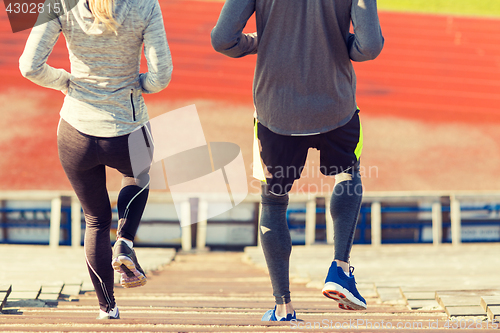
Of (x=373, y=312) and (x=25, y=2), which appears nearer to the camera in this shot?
(x=373, y=312)

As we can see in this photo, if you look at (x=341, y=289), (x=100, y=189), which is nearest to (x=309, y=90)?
(x=341, y=289)

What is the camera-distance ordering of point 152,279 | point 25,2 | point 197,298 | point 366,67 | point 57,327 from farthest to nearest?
point 25,2 → point 366,67 → point 152,279 → point 197,298 → point 57,327

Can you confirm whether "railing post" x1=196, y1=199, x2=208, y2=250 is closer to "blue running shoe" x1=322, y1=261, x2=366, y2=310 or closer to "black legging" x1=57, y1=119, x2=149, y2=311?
"black legging" x1=57, y1=119, x2=149, y2=311

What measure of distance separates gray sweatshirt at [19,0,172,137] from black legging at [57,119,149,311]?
0.16 ft

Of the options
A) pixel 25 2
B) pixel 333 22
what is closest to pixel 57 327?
pixel 333 22

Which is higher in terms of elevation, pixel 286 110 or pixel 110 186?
pixel 286 110

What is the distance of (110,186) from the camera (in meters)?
8.24

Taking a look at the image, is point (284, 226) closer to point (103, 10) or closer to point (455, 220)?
point (103, 10)

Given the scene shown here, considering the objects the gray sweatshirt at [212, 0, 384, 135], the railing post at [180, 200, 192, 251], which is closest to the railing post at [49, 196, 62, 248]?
the railing post at [180, 200, 192, 251]

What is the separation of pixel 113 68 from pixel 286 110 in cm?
63

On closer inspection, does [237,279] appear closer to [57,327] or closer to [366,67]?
[57,327]

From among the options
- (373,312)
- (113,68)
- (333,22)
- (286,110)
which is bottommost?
(373,312)

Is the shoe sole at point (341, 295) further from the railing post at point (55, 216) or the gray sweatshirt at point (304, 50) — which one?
the railing post at point (55, 216)

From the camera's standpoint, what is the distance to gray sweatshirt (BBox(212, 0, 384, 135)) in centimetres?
163
